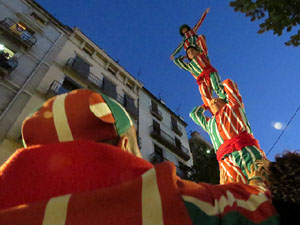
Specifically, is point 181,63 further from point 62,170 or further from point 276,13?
point 62,170

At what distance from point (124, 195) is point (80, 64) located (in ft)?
45.3

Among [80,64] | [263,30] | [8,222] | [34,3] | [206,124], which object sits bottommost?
[8,222]

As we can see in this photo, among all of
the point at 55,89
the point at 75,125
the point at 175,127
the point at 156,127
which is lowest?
the point at 75,125

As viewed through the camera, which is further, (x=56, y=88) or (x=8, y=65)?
(x=56, y=88)

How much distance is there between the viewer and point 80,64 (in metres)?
13.5

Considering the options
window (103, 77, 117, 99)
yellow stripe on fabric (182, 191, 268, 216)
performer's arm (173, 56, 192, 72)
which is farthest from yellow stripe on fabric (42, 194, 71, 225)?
window (103, 77, 117, 99)

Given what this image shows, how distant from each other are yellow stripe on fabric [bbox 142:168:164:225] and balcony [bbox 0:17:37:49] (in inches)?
500

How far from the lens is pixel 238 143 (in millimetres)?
2309

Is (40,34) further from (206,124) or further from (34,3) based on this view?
(206,124)

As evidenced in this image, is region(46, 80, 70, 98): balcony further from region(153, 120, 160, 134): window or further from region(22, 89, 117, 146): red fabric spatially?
region(22, 89, 117, 146): red fabric

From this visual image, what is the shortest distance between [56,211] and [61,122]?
20.3 inches

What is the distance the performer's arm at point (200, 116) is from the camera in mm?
3102

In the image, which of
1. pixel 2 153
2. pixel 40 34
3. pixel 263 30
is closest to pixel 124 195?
pixel 263 30

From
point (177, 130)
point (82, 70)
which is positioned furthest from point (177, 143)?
point (82, 70)
